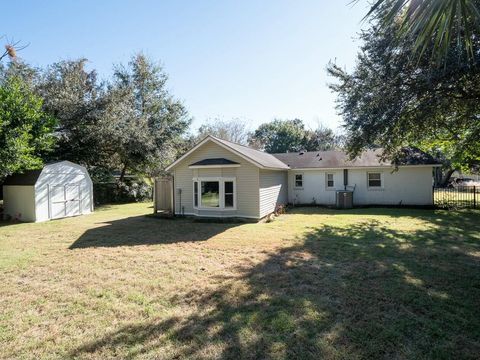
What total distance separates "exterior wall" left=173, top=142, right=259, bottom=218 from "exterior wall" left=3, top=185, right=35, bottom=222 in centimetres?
721

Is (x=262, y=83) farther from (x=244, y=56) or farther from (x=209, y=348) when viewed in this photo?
(x=209, y=348)

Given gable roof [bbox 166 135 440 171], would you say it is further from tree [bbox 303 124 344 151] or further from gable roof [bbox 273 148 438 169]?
tree [bbox 303 124 344 151]

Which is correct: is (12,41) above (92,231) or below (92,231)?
above

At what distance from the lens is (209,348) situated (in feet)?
11.8

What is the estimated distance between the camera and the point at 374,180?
733 inches

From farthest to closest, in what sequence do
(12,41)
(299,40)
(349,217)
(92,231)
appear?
(349,217) < (92,231) < (299,40) < (12,41)

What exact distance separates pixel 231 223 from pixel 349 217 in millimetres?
6063

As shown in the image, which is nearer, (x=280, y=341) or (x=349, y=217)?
(x=280, y=341)

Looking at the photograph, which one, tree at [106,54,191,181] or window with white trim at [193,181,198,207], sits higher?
tree at [106,54,191,181]

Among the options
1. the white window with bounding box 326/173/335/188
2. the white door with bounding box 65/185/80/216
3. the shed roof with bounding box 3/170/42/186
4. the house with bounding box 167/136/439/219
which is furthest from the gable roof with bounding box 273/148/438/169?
the shed roof with bounding box 3/170/42/186

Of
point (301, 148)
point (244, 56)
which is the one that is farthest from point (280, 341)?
point (301, 148)

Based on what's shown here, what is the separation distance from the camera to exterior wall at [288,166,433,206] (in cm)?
1759

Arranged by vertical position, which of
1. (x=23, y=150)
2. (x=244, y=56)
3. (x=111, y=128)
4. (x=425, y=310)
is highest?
(x=244, y=56)

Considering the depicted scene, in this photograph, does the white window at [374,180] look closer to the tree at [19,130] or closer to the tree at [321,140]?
the tree at [19,130]
